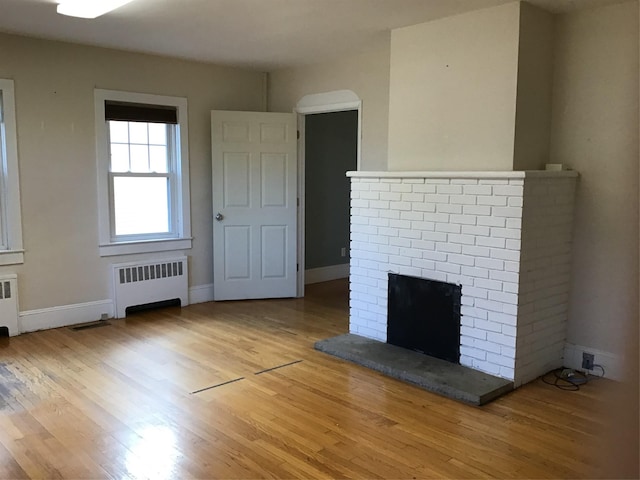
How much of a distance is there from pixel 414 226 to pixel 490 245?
62 cm

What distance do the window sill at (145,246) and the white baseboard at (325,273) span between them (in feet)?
5.69

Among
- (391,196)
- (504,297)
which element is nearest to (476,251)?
(504,297)

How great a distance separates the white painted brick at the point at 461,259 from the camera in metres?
3.73

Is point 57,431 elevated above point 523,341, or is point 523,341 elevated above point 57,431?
point 523,341

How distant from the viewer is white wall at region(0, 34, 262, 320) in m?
4.61

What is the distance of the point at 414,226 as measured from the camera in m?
4.05

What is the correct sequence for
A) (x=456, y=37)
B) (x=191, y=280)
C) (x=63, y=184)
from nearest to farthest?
(x=456, y=37), (x=63, y=184), (x=191, y=280)

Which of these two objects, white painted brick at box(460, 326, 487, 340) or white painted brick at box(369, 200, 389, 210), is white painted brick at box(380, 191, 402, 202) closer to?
white painted brick at box(369, 200, 389, 210)

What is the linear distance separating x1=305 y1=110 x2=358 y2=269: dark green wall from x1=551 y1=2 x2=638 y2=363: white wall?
3.46m

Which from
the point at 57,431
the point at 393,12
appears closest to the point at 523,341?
the point at 393,12

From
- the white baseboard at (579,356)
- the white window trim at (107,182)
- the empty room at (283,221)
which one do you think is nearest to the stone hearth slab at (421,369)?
the empty room at (283,221)

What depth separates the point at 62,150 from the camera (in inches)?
189

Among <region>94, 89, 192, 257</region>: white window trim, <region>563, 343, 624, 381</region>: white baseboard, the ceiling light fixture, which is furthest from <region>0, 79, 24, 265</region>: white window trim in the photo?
<region>563, 343, 624, 381</region>: white baseboard

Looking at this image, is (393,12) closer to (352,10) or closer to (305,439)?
(352,10)
